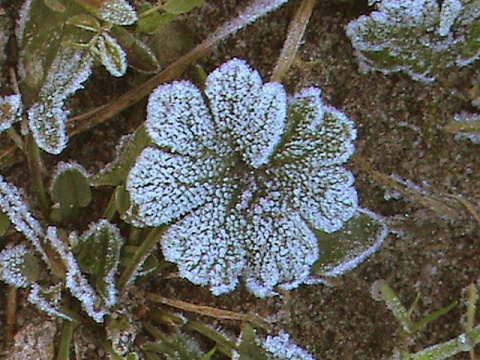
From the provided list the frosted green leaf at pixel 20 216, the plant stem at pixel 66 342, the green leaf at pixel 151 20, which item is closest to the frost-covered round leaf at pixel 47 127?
the frosted green leaf at pixel 20 216

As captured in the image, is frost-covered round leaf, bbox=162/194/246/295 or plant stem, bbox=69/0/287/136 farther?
plant stem, bbox=69/0/287/136

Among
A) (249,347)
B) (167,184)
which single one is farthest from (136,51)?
(249,347)

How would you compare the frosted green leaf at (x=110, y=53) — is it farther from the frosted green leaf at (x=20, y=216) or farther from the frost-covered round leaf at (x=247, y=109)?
the frosted green leaf at (x=20, y=216)

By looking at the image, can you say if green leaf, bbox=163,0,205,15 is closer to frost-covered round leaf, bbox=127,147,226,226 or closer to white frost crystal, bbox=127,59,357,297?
white frost crystal, bbox=127,59,357,297

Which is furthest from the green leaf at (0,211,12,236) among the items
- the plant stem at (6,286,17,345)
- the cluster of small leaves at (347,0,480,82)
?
the cluster of small leaves at (347,0,480,82)

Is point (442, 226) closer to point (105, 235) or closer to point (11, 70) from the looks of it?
point (105, 235)

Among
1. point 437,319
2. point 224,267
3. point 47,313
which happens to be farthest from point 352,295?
point 47,313
